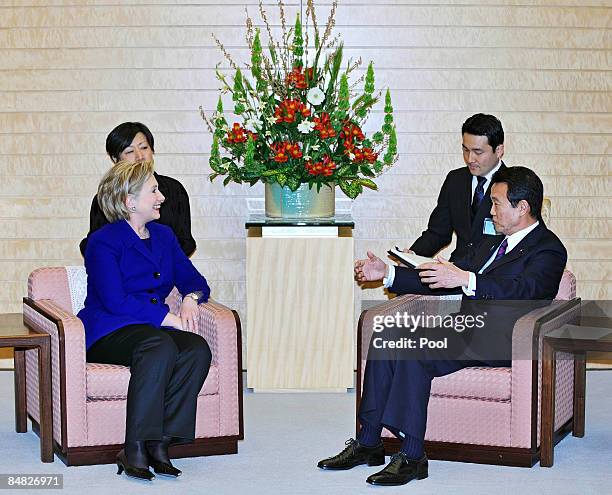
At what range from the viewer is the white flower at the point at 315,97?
233 inches

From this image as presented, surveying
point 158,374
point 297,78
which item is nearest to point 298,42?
point 297,78

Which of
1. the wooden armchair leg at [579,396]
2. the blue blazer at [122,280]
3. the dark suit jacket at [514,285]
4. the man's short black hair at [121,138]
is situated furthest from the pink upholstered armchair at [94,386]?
the wooden armchair leg at [579,396]

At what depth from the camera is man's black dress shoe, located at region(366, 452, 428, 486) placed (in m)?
4.60

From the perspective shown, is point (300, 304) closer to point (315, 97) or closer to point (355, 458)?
point (315, 97)

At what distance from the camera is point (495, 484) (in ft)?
15.0

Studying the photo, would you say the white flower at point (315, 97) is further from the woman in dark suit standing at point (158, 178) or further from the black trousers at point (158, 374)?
the black trousers at point (158, 374)

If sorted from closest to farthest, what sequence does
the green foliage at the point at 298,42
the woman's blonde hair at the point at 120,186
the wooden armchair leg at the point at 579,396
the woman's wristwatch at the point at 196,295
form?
the woman's blonde hair at the point at 120,186 → the woman's wristwatch at the point at 196,295 → the wooden armchair leg at the point at 579,396 → the green foliage at the point at 298,42

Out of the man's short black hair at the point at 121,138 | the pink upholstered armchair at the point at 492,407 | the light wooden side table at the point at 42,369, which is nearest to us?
the pink upholstered armchair at the point at 492,407

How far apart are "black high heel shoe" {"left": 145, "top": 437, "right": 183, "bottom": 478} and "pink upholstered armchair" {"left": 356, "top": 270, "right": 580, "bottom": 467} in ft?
2.92

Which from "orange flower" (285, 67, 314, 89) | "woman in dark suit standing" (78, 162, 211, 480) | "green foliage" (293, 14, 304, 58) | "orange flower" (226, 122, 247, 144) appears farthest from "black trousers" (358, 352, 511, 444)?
"green foliage" (293, 14, 304, 58)

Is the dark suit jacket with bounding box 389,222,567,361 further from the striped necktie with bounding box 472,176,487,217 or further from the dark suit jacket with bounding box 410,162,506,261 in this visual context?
the striped necktie with bounding box 472,176,487,217

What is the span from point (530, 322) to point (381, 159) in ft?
7.29

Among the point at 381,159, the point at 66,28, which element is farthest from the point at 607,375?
the point at 66,28

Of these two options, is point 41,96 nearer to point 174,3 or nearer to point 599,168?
point 174,3
